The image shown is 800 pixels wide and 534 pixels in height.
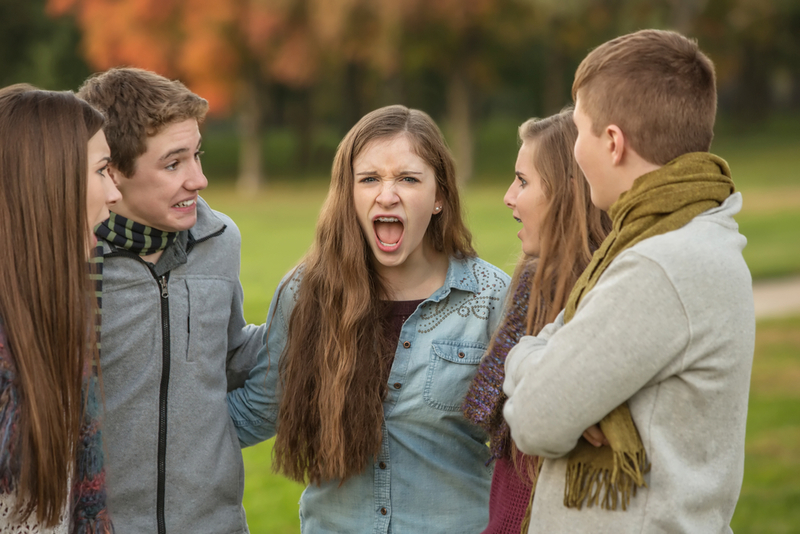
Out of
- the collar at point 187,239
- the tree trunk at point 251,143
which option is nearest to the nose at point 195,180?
the collar at point 187,239

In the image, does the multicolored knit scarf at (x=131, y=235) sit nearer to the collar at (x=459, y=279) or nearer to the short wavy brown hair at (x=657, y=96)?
the collar at (x=459, y=279)

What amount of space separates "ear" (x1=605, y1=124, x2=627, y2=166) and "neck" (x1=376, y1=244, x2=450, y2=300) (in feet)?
3.43

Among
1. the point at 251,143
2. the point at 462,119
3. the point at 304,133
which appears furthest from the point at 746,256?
the point at 304,133

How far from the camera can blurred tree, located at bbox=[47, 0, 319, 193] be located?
3272 centimetres

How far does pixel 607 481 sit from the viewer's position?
2.07 m

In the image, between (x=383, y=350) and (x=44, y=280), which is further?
(x=383, y=350)

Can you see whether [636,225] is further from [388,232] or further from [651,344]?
[388,232]

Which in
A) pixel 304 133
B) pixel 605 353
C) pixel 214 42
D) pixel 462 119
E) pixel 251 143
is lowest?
pixel 251 143

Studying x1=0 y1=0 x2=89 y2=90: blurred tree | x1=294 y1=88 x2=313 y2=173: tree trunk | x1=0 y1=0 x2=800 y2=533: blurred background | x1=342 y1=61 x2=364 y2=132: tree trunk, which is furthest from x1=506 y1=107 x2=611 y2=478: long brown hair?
x1=342 y1=61 x2=364 y2=132: tree trunk

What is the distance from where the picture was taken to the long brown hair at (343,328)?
2.86 m

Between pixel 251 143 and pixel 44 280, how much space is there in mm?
31565

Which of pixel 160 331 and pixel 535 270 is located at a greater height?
pixel 535 270

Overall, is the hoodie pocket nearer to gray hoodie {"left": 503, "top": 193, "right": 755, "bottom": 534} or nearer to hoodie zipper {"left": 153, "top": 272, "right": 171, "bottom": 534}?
hoodie zipper {"left": 153, "top": 272, "right": 171, "bottom": 534}

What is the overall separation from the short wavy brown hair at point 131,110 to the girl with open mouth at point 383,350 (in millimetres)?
632
